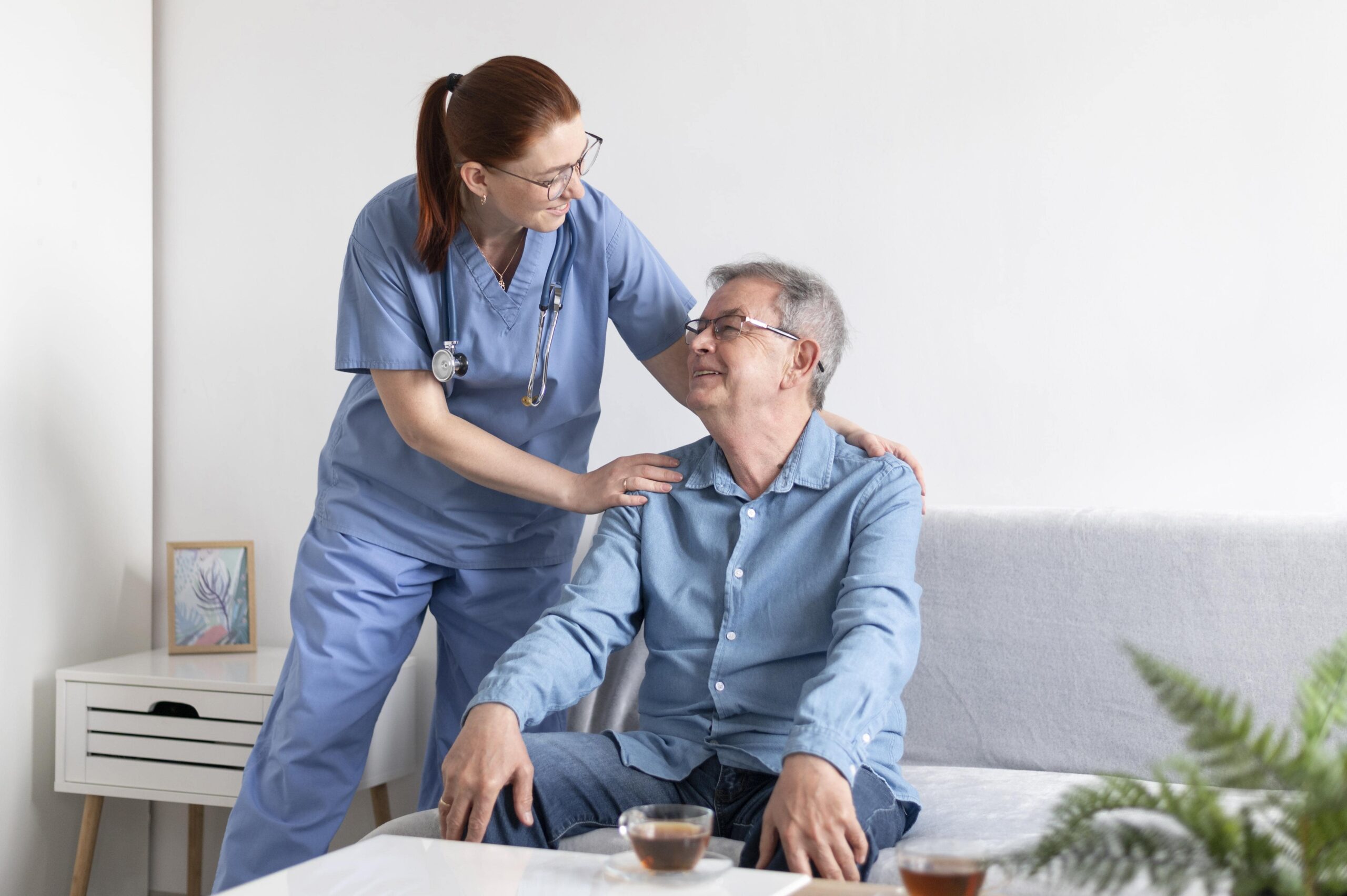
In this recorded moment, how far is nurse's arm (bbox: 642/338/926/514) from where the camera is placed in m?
1.67

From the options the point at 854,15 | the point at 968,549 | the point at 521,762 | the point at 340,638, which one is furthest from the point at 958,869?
the point at 854,15

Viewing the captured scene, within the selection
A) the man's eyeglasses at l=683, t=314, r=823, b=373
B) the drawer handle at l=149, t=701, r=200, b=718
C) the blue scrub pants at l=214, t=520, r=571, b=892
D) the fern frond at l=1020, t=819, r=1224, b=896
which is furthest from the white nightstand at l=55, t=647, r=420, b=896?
the fern frond at l=1020, t=819, r=1224, b=896

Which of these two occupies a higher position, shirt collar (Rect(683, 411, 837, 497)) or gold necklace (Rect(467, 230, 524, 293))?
gold necklace (Rect(467, 230, 524, 293))

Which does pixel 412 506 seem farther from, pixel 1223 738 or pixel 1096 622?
pixel 1223 738

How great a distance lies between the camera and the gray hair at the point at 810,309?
1.63m

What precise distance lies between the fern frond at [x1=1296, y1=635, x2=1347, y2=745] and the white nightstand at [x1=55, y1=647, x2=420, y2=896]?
1.77 metres

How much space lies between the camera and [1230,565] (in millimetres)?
1710

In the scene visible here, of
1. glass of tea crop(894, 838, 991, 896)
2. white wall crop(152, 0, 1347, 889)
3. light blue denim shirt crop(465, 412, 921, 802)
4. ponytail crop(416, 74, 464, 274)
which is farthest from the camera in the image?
white wall crop(152, 0, 1347, 889)

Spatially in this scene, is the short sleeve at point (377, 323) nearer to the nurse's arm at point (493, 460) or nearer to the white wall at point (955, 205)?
the nurse's arm at point (493, 460)

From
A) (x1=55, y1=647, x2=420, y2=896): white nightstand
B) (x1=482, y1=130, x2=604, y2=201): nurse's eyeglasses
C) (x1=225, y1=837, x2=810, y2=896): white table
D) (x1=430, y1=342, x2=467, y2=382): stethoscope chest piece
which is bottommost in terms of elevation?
(x1=55, y1=647, x2=420, y2=896): white nightstand

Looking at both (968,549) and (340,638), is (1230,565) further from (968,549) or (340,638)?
(340,638)

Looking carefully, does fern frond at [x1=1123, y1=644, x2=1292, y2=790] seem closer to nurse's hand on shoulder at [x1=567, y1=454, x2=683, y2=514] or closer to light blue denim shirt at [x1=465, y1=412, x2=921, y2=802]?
light blue denim shirt at [x1=465, y1=412, x2=921, y2=802]

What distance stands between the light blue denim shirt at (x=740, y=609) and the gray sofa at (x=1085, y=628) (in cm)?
28

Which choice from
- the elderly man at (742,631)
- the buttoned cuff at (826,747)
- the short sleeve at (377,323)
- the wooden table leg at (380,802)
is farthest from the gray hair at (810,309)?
the wooden table leg at (380,802)
